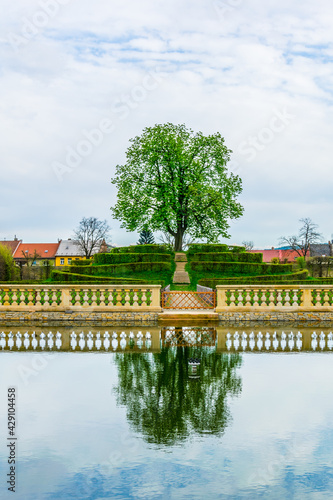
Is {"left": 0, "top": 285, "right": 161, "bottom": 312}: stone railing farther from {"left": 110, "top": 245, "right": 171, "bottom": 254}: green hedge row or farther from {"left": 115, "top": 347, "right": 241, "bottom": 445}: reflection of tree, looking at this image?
{"left": 110, "top": 245, "right": 171, "bottom": 254}: green hedge row

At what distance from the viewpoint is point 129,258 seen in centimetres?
3416

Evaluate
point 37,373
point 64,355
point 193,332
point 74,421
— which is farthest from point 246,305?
point 74,421

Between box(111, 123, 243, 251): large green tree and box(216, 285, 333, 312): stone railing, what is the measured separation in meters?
21.7

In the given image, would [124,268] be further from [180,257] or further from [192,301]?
[192,301]

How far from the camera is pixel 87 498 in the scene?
500cm

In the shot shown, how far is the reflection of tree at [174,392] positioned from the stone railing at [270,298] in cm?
650

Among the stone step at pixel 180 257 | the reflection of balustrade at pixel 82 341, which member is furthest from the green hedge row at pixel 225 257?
the reflection of balustrade at pixel 82 341

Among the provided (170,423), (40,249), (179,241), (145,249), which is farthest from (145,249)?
(40,249)

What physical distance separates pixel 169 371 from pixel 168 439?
3696 millimetres

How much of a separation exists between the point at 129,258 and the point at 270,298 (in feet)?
54.8

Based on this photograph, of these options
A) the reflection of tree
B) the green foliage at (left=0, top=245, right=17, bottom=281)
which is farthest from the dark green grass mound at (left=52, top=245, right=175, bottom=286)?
the reflection of tree

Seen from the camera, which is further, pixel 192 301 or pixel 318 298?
pixel 192 301

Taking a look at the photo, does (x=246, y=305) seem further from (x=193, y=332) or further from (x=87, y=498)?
(x=87, y=498)

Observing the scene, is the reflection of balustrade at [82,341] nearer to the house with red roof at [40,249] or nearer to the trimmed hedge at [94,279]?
the trimmed hedge at [94,279]
